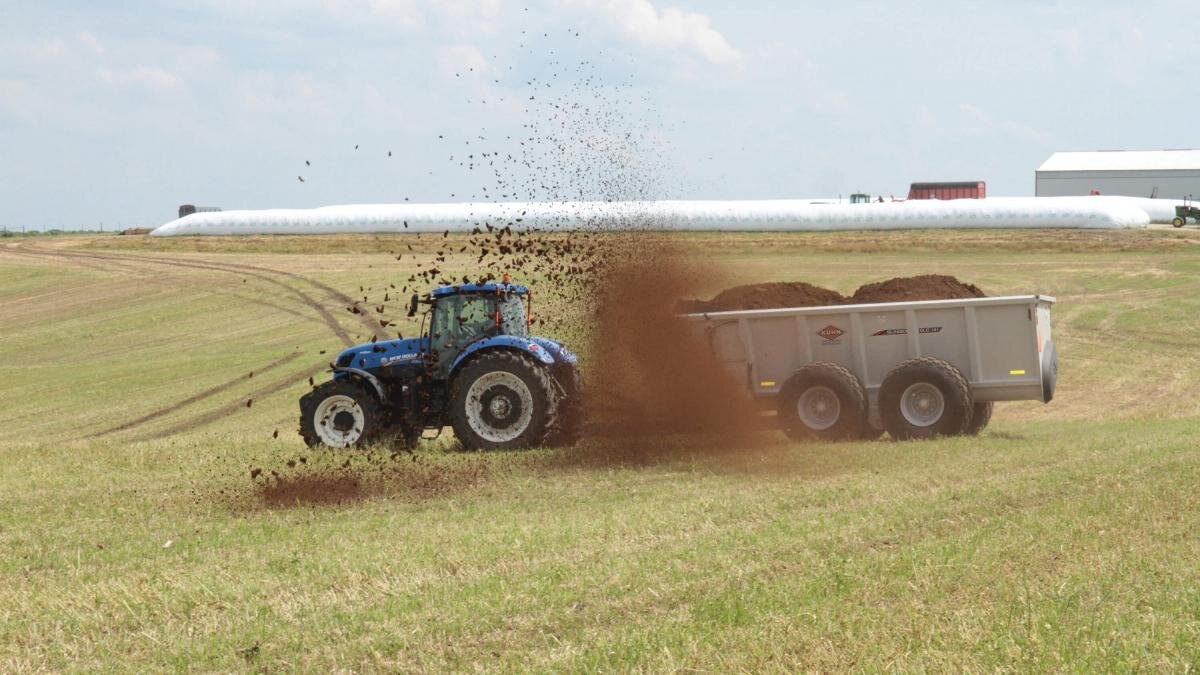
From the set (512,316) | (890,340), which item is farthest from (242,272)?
(890,340)

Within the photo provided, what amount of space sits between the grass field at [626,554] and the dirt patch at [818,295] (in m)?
1.07

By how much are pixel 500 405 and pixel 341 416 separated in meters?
2.10

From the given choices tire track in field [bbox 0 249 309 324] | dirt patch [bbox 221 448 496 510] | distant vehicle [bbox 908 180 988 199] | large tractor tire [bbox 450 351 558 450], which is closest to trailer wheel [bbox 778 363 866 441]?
large tractor tire [bbox 450 351 558 450]

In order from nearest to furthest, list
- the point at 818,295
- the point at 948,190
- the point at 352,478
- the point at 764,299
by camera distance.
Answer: the point at 352,478 → the point at 764,299 → the point at 818,295 → the point at 948,190

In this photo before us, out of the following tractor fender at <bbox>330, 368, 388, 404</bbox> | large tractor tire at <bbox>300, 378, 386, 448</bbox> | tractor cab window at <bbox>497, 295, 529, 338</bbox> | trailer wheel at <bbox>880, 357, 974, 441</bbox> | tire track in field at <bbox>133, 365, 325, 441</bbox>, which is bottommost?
tire track in field at <bbox>133, 365, 325, 441</bbox>

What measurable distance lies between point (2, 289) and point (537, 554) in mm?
44959

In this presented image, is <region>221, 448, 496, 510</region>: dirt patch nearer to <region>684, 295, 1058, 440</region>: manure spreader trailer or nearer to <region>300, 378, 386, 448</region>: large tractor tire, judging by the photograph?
<region>300, 378, 386, 448</region>: large tractor tire

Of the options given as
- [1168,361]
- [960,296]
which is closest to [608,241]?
[960,296]

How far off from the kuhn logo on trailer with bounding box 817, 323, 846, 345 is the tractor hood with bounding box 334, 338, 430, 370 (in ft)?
18.2

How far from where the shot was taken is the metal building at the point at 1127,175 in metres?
94.0

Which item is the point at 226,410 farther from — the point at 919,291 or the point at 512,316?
the point at 919,291

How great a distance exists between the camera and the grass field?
714cm

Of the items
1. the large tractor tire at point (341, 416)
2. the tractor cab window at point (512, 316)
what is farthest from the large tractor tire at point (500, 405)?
the large tractor tire at point (341, 416)

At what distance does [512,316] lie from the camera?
1606cm
